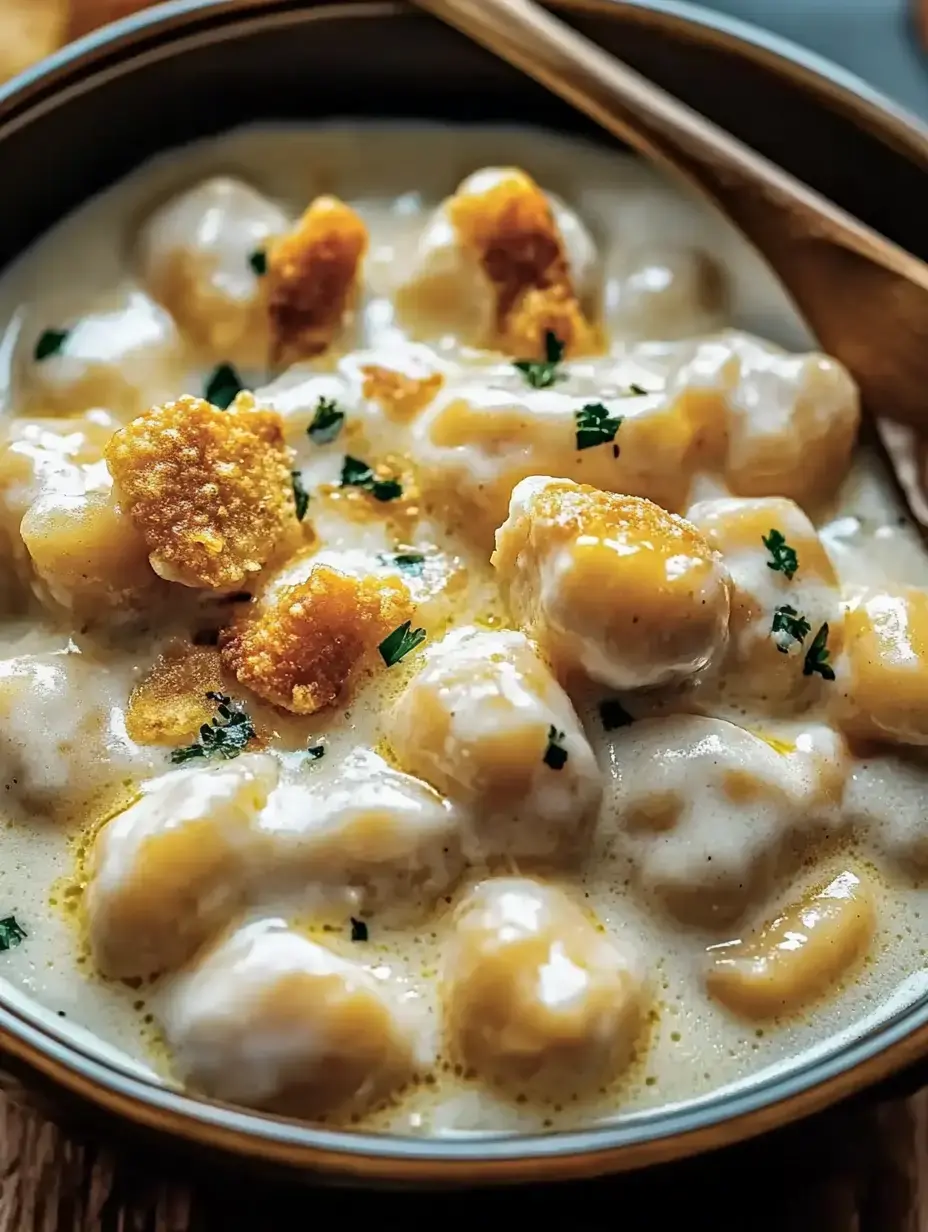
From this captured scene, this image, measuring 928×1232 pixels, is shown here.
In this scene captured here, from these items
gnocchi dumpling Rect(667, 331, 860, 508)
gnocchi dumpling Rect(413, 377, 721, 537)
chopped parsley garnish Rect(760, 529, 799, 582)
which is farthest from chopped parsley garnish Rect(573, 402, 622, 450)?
chopped parsley garnish Rect(760, 529, 799, 582)

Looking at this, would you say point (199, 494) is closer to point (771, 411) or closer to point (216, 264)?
point (216, 264)

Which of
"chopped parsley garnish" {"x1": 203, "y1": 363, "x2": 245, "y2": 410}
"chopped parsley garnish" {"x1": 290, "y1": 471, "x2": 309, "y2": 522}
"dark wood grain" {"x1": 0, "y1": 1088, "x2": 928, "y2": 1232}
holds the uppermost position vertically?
"chopped parsley garnish" {"x1": 203, "y1": 363, "x2": 245, "y2": 410}

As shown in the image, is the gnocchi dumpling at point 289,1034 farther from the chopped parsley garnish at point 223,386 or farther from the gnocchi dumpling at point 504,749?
the chopped parsley garnish at point 223,386

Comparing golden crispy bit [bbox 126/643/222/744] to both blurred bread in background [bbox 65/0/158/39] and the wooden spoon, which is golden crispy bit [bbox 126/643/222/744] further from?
blurred bread in background [bbox 65/0/158/39]

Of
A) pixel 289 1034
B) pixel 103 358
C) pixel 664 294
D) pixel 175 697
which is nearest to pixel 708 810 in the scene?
pixel 289 1034

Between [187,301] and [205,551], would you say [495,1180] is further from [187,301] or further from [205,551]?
[187,301]

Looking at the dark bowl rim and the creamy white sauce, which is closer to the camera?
the dark bowl rim

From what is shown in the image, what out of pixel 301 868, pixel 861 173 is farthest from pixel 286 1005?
pixel 861 173
